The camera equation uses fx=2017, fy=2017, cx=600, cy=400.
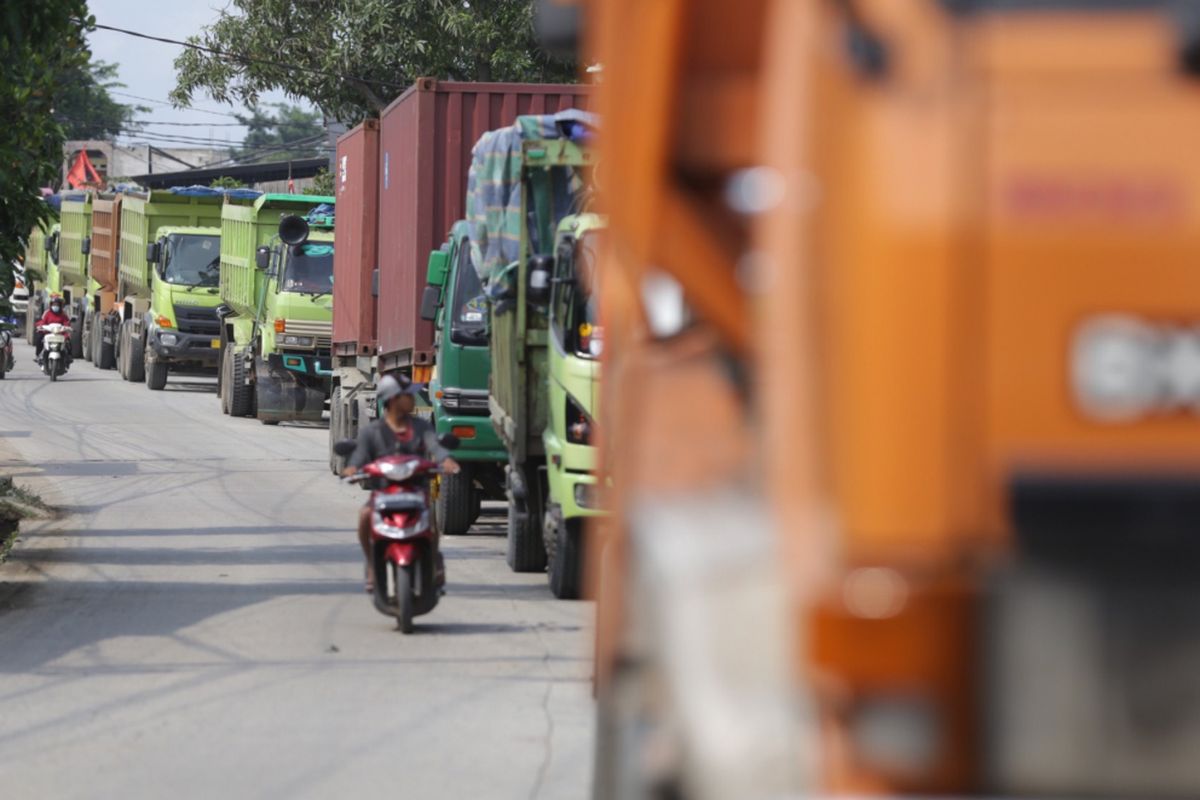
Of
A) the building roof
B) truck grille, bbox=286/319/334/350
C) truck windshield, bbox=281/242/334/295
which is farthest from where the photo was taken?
the building roof

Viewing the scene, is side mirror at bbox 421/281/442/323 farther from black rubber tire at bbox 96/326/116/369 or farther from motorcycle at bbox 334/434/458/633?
black rubber tire at bbox 96/326/116/369

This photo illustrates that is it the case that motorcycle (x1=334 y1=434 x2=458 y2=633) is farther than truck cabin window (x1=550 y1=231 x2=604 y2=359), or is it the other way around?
truck cabin window (x1=550 y1=231 x2=604 y2=359)

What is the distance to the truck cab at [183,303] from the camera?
34.9m

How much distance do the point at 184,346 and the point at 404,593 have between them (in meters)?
24.2

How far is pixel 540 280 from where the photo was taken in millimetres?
12945

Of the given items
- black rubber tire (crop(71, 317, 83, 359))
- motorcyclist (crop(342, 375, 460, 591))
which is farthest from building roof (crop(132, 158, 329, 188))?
motorcyclist (crop(342, 375, 460, 591))

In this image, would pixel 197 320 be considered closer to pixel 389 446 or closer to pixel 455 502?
pixel 455 502

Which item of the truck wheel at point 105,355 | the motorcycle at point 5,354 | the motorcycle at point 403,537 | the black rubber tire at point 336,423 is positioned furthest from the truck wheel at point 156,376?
the motorcycle at point 403,537

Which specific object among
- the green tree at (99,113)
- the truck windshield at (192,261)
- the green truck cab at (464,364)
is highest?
the green tree at (99,113)

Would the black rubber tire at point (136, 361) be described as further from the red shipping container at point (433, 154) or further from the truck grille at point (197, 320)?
the red shipping container at point (433, 154)

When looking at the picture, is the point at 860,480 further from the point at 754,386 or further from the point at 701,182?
the point at 701,182

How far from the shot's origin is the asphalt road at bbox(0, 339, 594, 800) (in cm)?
788

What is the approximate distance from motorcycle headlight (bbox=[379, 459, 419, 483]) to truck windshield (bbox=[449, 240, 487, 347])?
4.24m

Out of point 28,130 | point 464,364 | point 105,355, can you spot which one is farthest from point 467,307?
point 105,355
